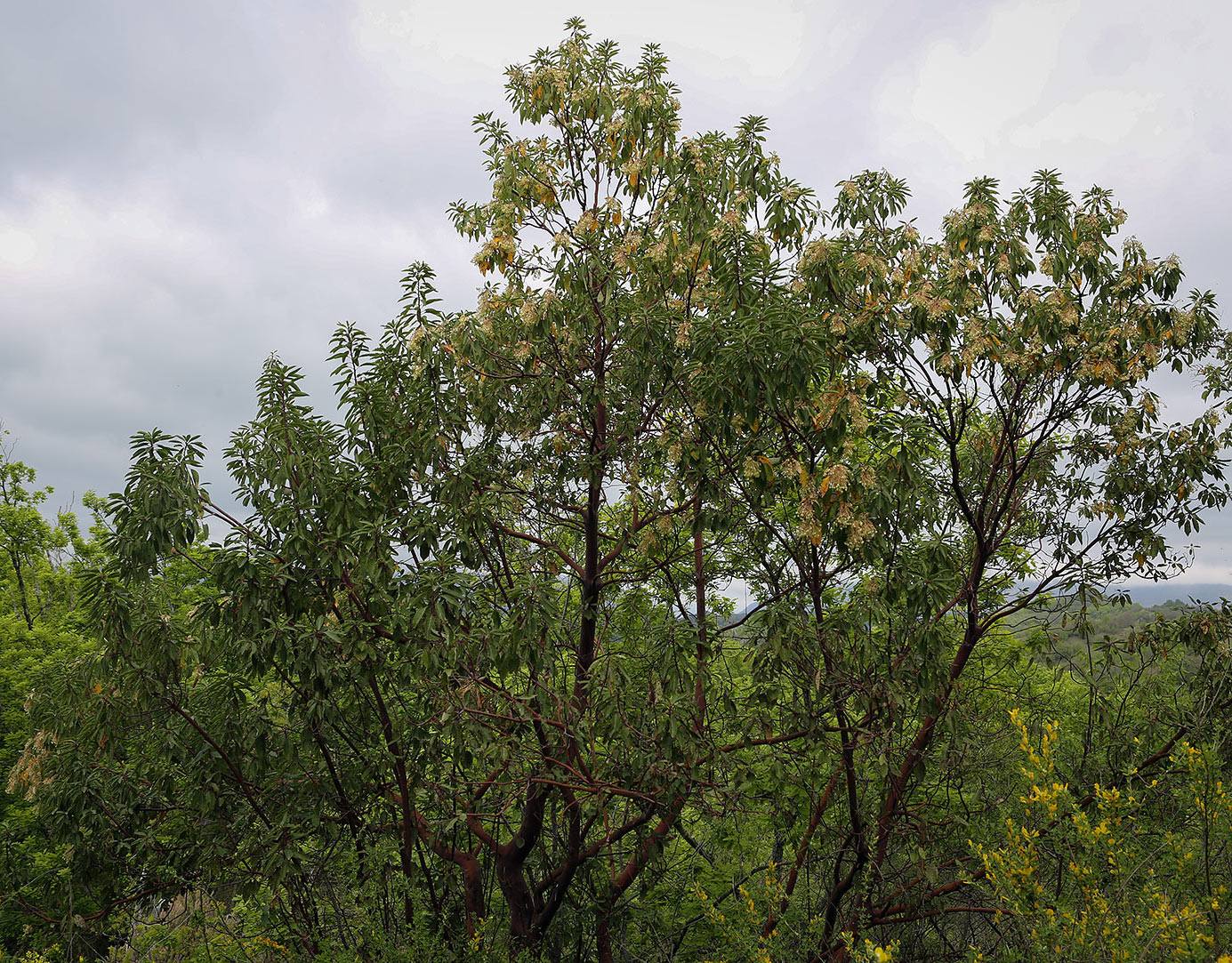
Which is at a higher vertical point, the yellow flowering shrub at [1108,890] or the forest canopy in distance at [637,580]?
the forest canopy in distance at [637,580]

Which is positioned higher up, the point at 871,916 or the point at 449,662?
the point at 449,662

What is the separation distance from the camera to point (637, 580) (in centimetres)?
800

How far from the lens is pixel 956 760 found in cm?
754

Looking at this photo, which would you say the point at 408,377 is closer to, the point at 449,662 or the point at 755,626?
the point at 449,662

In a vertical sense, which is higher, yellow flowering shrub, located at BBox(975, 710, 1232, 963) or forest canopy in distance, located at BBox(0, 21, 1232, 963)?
forest canopy in distance, located at BBox(0, 21, 1232, 963)

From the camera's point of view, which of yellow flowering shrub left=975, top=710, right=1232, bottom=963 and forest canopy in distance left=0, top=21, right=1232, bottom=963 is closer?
yellow flowering shrub left=975, top=710, right=1232, bottom=963

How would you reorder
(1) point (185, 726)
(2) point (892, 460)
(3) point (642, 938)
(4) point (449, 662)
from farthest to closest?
1. (3) point (642, 938)
2. (1) point (185, 726)
3. (2) point (892, 460)
4. (4) point (449, 662)

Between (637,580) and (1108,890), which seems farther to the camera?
(637,580)

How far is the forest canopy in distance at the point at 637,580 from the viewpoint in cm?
612

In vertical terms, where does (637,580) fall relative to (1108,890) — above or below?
above

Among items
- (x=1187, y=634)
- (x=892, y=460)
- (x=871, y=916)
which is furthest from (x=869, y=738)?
(x=1187, y=634)

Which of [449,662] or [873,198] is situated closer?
[449,662]

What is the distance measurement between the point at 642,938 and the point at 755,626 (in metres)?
4.64

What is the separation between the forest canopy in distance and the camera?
20.1 feet
